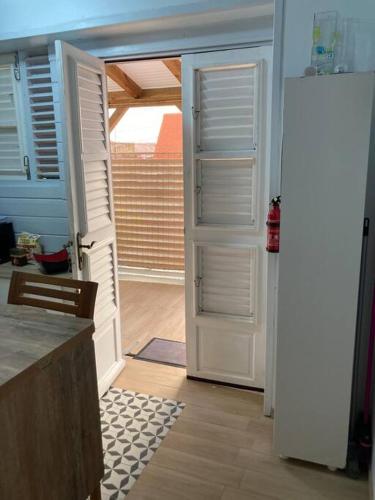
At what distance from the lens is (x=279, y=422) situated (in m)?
2.02

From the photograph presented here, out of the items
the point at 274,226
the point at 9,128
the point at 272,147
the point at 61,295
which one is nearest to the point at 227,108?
the point at 272,147

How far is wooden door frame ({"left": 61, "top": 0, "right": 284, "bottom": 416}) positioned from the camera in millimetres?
2062

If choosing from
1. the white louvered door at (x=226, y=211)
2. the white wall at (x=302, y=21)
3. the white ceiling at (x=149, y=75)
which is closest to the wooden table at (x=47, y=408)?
the white louvered door at (x=226, y=211)

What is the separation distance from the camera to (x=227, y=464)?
6.73 ft

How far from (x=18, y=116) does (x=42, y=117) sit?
185 millimetres

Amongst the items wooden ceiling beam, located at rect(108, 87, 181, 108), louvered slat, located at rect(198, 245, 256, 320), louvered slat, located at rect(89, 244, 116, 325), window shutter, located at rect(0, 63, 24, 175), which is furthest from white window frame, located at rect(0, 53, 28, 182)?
wooden ceiling beam, located at rect(108, 87, 181, 108)

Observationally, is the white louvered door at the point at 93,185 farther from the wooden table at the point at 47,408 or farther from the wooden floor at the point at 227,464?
the wooden table at the point at 47,408

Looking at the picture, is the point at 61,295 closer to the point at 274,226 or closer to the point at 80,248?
the point at 80,248

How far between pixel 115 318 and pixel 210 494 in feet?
4.25

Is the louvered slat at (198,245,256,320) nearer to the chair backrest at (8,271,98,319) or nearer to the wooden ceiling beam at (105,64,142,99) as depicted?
the chair backrest at (8,271,98,319)

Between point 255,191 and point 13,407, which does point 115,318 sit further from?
point 13,407

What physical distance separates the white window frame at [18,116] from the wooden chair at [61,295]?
1.33 m

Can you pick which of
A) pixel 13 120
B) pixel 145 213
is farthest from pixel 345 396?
pixel 145 213

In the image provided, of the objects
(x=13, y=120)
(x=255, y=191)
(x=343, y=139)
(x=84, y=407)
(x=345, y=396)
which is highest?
(x=13, y=120)
